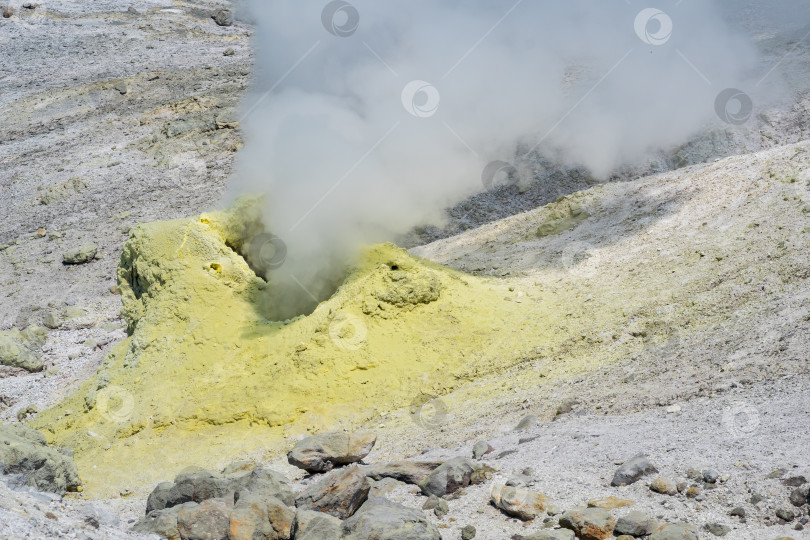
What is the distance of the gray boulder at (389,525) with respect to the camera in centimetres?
465

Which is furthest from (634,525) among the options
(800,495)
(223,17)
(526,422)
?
(223,17)

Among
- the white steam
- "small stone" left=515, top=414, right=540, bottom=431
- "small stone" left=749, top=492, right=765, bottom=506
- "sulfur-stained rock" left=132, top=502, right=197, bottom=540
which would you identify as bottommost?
"sulfur-stained rock" left=132, top=502, right=197, bottom=540

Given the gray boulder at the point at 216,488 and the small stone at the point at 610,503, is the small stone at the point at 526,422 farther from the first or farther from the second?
the gray boulder at the point at 216,488

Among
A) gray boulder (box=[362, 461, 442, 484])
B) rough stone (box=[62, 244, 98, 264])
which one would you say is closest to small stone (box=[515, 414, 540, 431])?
gray boulder (box=[362, 461, 442, 484])

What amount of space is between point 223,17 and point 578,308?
24312mm

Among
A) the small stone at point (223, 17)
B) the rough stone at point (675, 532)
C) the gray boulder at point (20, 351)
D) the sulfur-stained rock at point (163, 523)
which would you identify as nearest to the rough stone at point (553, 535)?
the rough stone at point (675, 532)

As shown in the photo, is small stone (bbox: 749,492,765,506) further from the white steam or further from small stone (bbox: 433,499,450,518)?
the white steam

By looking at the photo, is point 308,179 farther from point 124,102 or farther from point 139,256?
point 124,102

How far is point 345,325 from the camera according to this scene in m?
8.52

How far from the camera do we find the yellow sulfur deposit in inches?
316

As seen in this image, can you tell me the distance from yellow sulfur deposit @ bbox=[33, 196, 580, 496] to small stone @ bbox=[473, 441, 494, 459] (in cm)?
186

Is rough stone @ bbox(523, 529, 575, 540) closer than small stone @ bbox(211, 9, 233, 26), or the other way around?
rough stone @ bbox(523, 529, 575, 540)

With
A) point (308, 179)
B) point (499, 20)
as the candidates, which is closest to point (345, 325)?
point (308, 179)

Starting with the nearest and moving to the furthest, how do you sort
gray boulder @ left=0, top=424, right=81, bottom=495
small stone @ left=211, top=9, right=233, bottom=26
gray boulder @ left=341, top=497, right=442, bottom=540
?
1. gray boulder @ left=341, top=497, right=442, bottom=540
2. gray boulder @ left=0, top=424, right=81, bottom=495
3. small stone @ left=211, top=9, right=233, bottom=26
